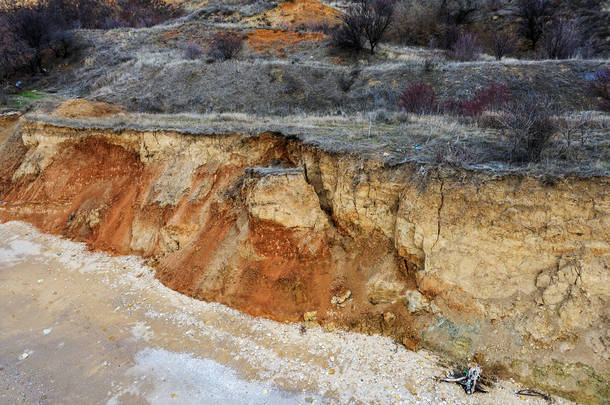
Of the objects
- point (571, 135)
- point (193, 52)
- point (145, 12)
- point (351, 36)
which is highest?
point (145, 12)

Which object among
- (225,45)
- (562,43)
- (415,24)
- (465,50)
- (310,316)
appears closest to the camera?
(310,316)

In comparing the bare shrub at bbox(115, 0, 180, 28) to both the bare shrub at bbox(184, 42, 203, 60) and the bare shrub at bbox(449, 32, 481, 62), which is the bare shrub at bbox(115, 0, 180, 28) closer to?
the bare shrub at bbox(184, 42, 203, 60)

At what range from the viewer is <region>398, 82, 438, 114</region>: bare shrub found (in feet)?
48.4

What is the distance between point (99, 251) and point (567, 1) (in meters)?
35.3

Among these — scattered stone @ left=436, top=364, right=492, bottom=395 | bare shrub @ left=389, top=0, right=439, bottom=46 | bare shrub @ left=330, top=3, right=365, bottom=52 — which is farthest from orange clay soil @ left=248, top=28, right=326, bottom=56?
scattered stone @ left=436, top=364, right=492, bottom=395

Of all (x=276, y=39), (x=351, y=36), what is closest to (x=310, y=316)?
(x=351, y=36)

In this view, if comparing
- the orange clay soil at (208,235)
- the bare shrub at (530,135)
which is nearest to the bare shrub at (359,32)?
the orange clay soil at (208,235)

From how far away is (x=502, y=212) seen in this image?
21.3 feet

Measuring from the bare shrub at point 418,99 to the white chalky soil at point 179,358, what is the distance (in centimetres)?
1033

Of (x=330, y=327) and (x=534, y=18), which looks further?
(x=534, y=18)

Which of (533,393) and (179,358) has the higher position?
(533,393)

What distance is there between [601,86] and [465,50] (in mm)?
9728

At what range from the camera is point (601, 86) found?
1502cm

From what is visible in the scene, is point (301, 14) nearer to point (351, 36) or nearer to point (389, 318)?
point (351, 36)
